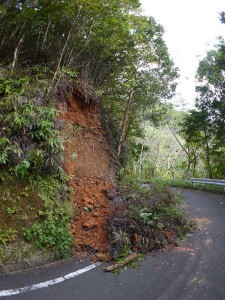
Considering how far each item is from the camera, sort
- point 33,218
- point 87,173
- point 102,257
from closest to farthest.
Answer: point 102,257
point 33,218
point 87,173

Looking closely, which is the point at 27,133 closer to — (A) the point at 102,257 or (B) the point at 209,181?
(A) the point at 102,257

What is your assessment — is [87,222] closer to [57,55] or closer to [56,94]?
[56,94]

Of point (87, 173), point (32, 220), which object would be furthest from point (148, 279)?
point (87, 173)

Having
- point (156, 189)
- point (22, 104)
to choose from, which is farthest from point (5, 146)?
point (156, 189)

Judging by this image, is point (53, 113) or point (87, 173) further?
point (87, 173)

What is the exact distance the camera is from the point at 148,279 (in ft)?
16.7

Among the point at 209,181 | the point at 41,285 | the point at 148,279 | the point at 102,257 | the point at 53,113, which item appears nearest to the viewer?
the point at 41,285

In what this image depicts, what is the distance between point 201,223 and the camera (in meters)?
8.82

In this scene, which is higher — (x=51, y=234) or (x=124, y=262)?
(x=51, y=234)

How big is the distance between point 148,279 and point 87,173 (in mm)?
3973

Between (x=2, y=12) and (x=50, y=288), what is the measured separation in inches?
306

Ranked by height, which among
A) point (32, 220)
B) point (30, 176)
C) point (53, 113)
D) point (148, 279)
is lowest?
point (148, 279)

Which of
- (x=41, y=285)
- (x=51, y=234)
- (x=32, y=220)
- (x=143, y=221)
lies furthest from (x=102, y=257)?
(x=32, y=220)

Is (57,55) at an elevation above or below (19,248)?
above
